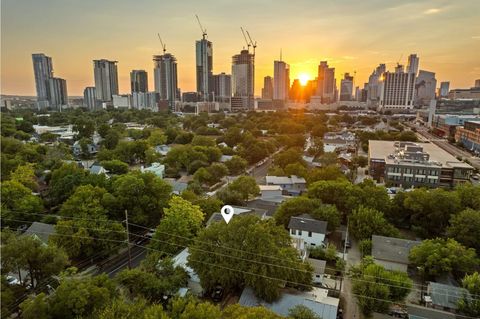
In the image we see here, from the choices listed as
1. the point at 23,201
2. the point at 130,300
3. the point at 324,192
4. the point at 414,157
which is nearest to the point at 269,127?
the point at 414,157

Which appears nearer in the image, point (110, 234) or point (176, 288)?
point (176, 288)

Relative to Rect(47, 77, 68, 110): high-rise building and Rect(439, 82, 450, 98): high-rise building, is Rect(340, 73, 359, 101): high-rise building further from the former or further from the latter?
Rect(47, 77, 68, 110): high-rise building

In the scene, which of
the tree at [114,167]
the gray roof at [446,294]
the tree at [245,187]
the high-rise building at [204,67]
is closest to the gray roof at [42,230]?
the tree at [245,187]

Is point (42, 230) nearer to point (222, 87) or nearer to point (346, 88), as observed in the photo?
point (222, 87)

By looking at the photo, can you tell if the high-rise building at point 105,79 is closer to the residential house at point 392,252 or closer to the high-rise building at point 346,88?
the high-rise building at point 346,88

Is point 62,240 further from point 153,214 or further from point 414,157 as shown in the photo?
point 414,157

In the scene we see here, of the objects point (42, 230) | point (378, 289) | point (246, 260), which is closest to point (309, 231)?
point (378, 289)


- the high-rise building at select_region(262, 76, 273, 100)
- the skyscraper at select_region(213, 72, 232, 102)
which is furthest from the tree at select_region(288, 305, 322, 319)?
the high-rise building at select_region(262, 76, 273, 100)
